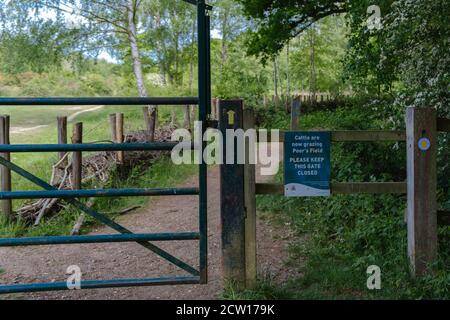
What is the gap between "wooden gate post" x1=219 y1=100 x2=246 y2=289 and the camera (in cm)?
378

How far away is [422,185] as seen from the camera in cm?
404

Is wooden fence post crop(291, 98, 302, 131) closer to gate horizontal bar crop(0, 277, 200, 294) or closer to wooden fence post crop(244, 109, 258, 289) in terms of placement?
wooden fence post crop(244, 109, 258, 289)

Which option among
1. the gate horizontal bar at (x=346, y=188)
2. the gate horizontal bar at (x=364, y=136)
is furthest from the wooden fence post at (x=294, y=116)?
the gate horizontal bar at (x=346, y=188)

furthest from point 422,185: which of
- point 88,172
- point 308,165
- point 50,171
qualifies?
point 50,171

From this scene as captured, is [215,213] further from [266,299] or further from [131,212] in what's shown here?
[266,299]

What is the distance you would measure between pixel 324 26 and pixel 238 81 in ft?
35.1

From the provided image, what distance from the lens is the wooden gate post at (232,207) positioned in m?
3.78

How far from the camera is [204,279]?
386 centimetres

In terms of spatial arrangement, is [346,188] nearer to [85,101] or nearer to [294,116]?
[85,101]

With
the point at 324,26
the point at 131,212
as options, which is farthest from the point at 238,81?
the point at 131,212

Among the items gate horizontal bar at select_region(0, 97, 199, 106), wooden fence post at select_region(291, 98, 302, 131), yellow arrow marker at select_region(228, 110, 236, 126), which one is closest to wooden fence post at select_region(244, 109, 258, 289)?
yellow arrow marker at select_region(228, 110, 236, 126)

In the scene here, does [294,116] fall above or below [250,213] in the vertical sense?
above

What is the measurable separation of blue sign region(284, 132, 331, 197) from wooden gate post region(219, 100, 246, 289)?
411 millimetres

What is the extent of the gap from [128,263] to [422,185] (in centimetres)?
306
